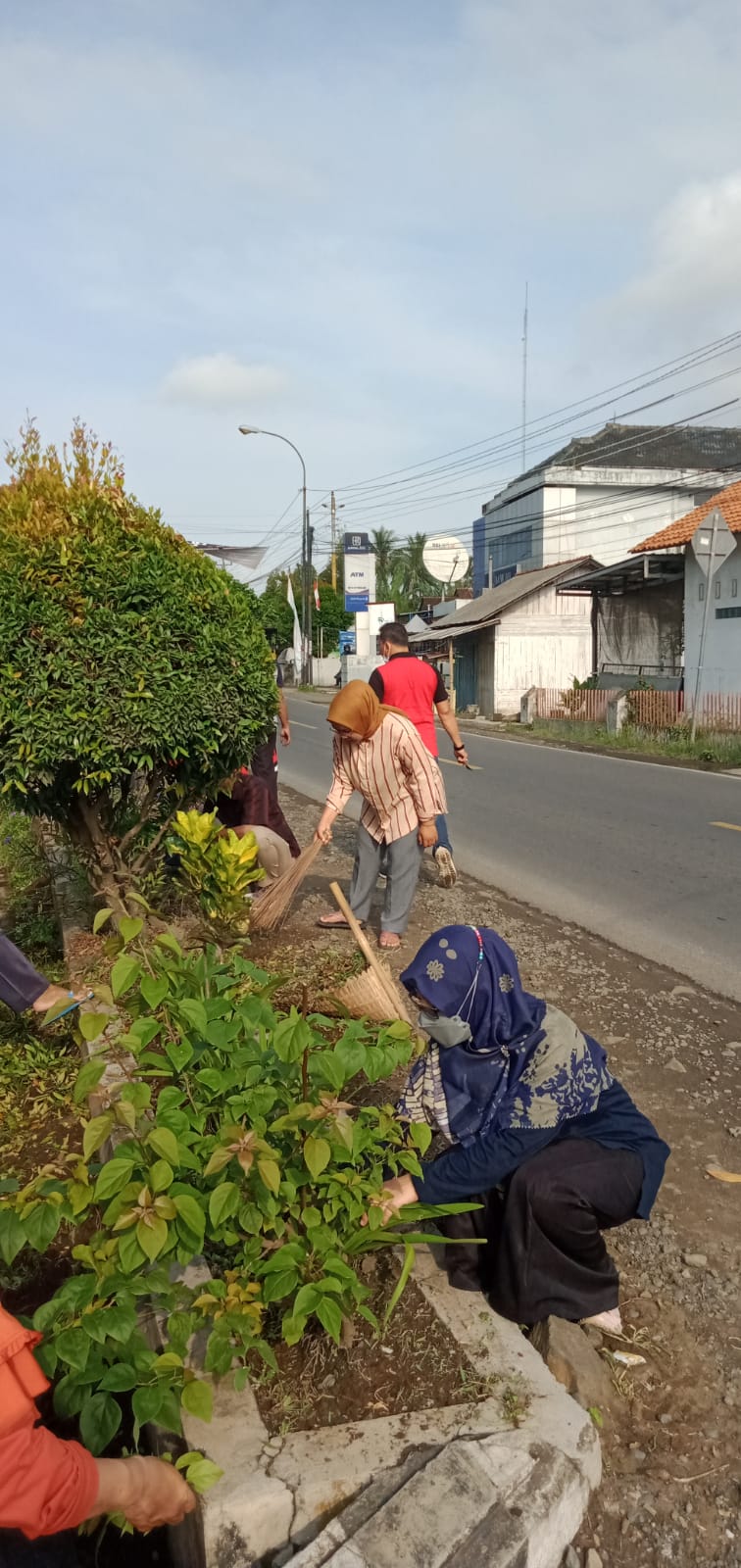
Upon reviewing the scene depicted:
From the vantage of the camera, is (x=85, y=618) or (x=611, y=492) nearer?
(x=85, y=618)

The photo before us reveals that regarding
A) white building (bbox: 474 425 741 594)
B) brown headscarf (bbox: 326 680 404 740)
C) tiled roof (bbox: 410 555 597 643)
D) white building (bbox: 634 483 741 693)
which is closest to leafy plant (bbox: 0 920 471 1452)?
brown headscarf (bbox: 326 680 404 740)

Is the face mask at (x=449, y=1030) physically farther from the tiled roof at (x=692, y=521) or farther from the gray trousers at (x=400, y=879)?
the tiled roof at (x=692, y=521)

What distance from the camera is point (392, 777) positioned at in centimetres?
525

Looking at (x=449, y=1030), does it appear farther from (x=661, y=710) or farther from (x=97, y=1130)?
(x=661, y=710)

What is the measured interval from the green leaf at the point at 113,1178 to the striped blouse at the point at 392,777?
136 inches

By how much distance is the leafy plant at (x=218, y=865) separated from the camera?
4297 mm

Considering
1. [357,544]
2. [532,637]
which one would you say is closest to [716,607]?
[532,637]

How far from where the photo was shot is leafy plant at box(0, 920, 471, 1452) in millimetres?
1778

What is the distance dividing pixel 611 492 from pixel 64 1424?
143ft

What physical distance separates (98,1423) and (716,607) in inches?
746

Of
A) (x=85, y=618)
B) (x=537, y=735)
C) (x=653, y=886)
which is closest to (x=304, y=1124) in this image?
(x=85, y=618)

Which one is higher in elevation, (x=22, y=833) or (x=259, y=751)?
(x=259, y=751)

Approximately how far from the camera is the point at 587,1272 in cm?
246

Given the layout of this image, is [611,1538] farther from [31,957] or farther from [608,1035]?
[31,957]
